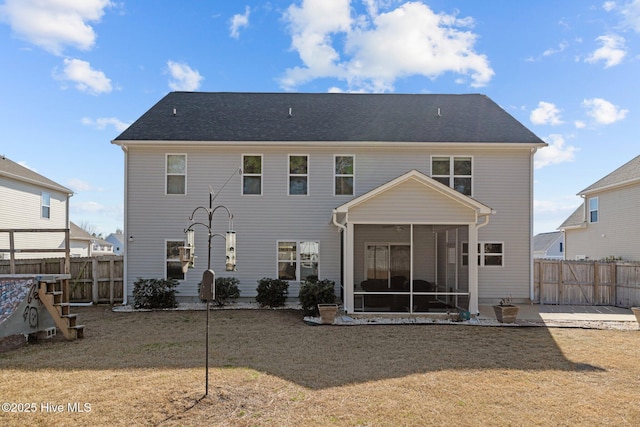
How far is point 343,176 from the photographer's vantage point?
14.8 meters

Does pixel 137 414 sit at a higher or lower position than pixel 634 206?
lower

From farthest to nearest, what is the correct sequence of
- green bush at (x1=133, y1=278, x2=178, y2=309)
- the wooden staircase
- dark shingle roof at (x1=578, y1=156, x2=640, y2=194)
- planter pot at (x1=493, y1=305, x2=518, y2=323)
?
1. dark shingle roof at (x1=578, y1=156, x2=640, y2=194)
2. green bush at (x1=133, y1=278, x2=178, y2=309)
3. planter pot at (x1=493, y1=305, x2=518, y2=323)
4. the wooden staircase

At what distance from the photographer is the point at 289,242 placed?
1464 cm

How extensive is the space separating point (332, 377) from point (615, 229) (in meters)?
18.2

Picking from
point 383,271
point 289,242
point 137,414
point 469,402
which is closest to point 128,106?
point 289,242

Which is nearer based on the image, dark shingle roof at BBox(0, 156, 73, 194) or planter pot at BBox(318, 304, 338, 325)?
planter pot at BBox(318, 304, 338, 325)

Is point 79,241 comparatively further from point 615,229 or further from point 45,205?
point 615,229

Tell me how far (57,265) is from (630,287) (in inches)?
784

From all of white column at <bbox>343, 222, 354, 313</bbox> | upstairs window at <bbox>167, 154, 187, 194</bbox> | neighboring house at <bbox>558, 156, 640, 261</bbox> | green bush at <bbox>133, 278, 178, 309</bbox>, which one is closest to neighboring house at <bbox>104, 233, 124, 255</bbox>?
upstairs window at <bbox>167, 154, 187, 194</bbox>

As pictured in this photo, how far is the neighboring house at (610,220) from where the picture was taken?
59.0 feet

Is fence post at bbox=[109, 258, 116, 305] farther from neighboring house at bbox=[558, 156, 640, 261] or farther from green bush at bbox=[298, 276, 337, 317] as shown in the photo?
neighboring house at bbox=[558, 156, 640, 261]

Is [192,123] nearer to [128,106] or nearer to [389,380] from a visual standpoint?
[128,106]

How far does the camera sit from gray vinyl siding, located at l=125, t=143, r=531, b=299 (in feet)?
47.8

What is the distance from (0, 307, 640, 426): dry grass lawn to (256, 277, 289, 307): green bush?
313 centimetres
